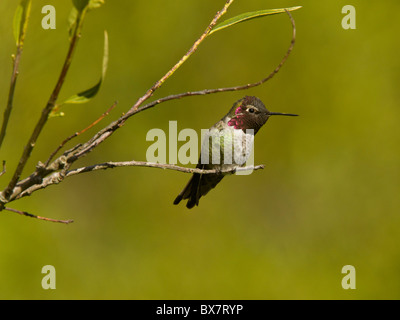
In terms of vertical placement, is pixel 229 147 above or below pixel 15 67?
above

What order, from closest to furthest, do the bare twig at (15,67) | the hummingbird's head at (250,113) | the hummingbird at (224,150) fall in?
the bare twig at (15,67)
the hummingbird's head at (250,113)
the hummingbird at (224,150)

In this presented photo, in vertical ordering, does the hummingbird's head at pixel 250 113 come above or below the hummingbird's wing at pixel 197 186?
above

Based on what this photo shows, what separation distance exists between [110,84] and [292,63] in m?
1.64

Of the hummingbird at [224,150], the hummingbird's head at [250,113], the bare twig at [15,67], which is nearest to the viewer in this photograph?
the bare twig at [15,67]

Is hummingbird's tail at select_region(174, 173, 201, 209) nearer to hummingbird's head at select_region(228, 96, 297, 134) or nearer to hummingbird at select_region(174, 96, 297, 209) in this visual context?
hummingbird at select_region(174, 96, 297, 209)

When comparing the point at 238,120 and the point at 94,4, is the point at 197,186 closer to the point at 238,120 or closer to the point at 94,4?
the point at 238,120

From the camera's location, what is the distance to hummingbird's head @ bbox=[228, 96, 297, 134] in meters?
2.09

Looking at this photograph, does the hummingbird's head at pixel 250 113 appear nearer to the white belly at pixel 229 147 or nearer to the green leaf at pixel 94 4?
the white belly at pixel 229 147

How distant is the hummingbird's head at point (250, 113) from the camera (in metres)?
2.09

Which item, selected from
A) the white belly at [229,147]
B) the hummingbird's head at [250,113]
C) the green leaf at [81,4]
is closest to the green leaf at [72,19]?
the green leaf at [81,4]

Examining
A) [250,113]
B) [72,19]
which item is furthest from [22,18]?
[250,113]

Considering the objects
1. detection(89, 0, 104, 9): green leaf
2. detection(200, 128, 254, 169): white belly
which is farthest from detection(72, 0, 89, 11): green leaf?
detection(200, 128, 254, 169): white belly

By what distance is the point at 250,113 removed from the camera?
6.91ft

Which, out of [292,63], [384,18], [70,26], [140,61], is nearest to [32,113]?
[140,61]
